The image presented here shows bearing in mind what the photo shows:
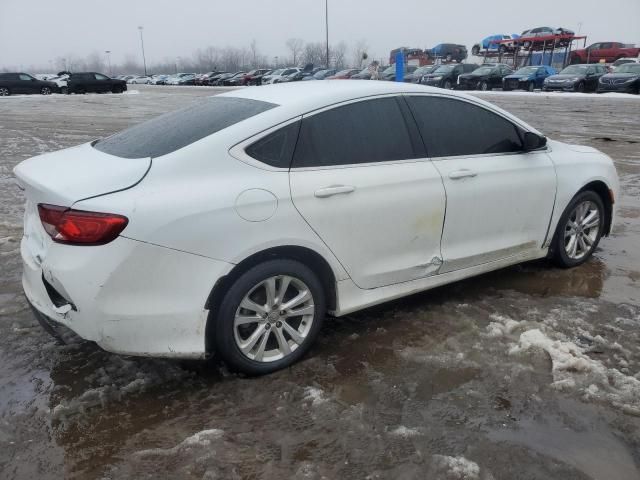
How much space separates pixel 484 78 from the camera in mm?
32250

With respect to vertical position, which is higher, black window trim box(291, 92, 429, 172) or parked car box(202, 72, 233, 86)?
black window trim box(291, 92, 429, 172)

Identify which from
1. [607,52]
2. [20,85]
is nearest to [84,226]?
[20,85]

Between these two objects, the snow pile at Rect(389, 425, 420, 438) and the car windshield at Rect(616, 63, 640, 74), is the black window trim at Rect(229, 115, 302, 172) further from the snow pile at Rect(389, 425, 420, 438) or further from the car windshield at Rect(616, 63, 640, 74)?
the car windshield at Rect(616, 63, 640, 74)

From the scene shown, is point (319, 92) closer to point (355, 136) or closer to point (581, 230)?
point (355, 136)

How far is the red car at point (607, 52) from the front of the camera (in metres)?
44.4

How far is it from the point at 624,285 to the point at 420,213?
6.87 feet

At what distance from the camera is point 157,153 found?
9.83 feet

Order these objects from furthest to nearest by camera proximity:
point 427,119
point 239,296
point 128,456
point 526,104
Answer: point 526,104
point 427,119
point 239,296
point 128,456

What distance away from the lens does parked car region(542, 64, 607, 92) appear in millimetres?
29234

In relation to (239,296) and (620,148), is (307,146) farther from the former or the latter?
(620,148)

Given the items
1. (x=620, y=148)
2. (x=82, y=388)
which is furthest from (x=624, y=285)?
(x=620, y=148)

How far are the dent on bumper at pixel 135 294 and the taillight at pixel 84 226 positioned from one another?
4 cm

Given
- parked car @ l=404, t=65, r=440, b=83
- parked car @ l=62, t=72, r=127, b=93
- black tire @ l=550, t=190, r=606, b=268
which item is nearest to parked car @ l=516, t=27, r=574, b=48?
parked car @ l=404, t=65, r=440, b=83

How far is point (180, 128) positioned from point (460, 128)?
1931mm
